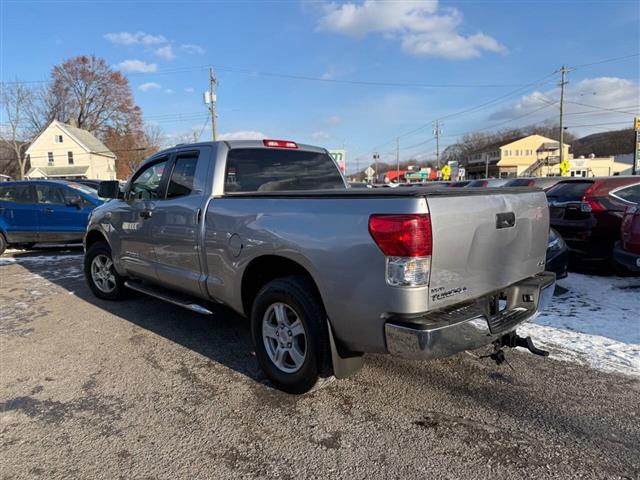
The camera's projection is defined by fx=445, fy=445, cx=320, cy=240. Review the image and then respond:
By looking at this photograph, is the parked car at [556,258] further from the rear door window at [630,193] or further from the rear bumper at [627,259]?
the rear door window at [630,193]

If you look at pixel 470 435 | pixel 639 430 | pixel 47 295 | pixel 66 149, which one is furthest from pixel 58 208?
pixel 66 149

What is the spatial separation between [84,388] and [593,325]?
4.97 m

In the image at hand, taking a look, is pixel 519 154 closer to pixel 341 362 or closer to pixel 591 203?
pixel 591 203

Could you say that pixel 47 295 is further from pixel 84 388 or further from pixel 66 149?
pixel 66 149

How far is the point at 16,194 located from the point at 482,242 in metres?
11.1

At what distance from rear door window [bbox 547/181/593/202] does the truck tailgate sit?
14.8 feet

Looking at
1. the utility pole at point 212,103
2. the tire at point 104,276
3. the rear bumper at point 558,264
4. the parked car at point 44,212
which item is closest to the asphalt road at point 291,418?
the tire at point 104,276

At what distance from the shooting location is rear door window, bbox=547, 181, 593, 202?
7.38 metres

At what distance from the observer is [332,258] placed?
287cm

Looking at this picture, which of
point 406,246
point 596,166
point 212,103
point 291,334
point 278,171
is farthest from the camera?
point 596,166

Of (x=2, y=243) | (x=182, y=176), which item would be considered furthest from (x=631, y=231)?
(x=2, y=243)

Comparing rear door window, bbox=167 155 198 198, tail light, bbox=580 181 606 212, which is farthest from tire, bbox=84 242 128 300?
tail light, bbox=580 181 606 212

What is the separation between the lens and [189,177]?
4.39 metres

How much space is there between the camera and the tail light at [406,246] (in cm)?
254
